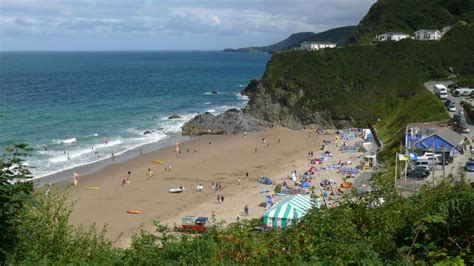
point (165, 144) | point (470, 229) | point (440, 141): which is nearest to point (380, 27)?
point (165, 144)

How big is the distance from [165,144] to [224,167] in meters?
10.4

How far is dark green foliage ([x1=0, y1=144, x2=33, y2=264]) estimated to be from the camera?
852 cm

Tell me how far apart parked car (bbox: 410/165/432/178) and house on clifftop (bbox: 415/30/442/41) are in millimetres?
51600

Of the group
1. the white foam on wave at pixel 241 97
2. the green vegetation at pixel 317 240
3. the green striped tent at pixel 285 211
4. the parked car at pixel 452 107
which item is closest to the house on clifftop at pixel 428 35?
the white foam on wave at pixel 241 97

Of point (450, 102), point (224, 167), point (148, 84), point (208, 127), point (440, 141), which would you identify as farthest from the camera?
point (148, 84)

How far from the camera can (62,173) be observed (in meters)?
37.3

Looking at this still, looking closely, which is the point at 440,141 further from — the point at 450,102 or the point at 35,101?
the point at 35,101

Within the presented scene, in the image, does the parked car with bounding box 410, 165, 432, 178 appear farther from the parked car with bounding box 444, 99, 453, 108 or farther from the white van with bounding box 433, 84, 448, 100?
the white van with bounding box 433, 84, 448, 100

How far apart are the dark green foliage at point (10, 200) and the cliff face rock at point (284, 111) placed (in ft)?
160

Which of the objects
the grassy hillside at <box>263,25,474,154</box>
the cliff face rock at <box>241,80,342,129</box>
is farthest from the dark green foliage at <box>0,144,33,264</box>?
the cliff face rock at <box>241,80,342,129</box>

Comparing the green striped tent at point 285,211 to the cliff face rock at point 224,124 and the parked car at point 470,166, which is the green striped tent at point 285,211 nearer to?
the parked car at point 470,166

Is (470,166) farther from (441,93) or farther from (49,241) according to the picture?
(49,241)

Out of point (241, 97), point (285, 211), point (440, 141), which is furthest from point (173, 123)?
point (285, 211)

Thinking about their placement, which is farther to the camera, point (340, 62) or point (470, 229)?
point (340, 62)
